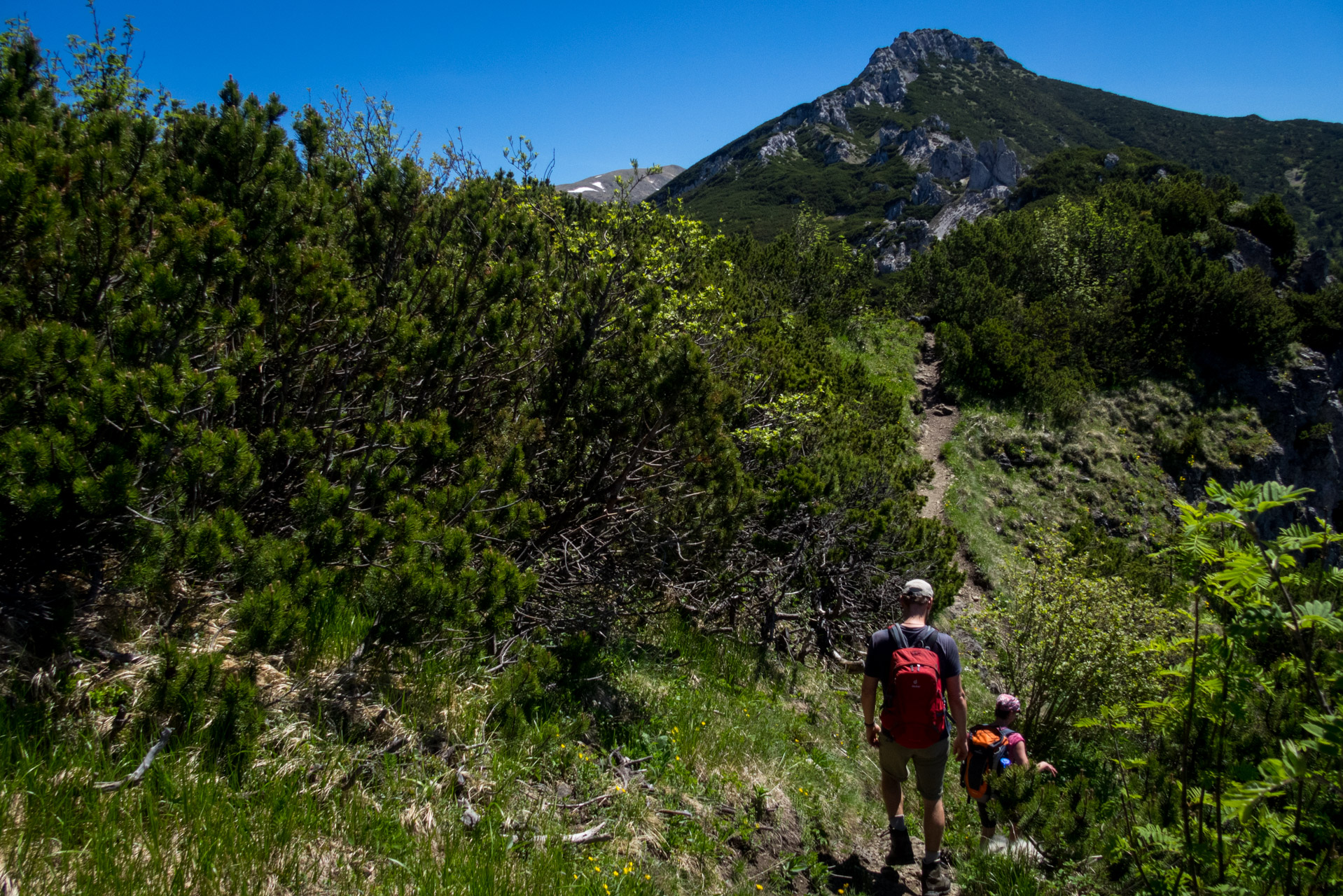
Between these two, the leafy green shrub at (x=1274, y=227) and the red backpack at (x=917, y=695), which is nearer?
the red backpack at (x=917, y=695)

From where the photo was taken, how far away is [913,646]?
3822mm

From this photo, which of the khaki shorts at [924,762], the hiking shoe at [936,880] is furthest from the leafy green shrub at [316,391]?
the hiking shoe at [936,880]

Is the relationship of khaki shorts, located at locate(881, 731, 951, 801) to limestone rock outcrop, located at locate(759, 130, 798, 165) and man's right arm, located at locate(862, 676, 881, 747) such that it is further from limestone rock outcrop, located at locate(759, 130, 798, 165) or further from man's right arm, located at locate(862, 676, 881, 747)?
limestone rock outcrop, located at locate(759, 130, 798, 165)

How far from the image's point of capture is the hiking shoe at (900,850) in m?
4.01

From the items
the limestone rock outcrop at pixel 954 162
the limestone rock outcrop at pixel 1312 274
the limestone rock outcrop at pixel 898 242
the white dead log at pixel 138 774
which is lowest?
the white dead log at pixel 138 774

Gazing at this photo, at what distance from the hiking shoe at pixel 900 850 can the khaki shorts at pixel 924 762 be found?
1.07ft

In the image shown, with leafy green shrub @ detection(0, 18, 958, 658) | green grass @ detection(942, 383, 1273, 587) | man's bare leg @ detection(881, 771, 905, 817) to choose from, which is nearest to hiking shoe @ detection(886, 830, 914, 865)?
man's bare leg @ detection(881, 771, 905, 817)

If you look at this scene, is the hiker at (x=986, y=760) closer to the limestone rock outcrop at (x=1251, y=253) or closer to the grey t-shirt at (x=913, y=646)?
the grey t-shirt at (x=913, y=646)

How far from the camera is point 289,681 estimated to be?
3039 millimetres

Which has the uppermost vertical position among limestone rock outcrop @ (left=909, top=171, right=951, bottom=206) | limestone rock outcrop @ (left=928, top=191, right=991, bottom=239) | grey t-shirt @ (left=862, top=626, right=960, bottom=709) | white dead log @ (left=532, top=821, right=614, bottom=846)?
limestone rock outcrop @ (left=909, top=171, right=951, bottom=206)

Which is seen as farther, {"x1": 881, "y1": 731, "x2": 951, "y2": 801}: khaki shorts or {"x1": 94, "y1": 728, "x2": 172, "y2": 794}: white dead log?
{"x1": 881, "y1": 731, "x2": 951, "y2": 801}: khaki shorts

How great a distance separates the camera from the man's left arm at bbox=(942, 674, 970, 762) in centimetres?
381

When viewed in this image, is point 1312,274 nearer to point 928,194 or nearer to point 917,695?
point 917,695

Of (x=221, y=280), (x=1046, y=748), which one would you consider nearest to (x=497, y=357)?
(x=221, y=280)
